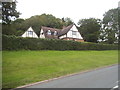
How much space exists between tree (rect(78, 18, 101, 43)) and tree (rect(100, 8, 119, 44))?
2073 mm

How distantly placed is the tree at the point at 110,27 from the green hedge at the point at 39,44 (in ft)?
50.9

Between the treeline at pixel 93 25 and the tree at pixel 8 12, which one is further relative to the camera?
the treeline at pixel 93 25

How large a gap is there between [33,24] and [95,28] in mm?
22174

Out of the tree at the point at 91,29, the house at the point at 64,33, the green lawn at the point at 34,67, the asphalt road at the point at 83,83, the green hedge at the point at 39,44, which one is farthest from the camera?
the tree at the point at 91,29

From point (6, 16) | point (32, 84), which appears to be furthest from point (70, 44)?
point (32, 84)

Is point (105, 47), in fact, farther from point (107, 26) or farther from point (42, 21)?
point (42, 21)

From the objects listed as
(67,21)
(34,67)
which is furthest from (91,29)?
(34,67)

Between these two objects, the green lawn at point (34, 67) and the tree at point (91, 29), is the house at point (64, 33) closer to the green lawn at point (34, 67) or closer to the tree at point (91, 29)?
the tree at point (91, 29)

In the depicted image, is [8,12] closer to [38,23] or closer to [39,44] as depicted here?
[39,44]

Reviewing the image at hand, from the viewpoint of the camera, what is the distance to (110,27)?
55.4 meters

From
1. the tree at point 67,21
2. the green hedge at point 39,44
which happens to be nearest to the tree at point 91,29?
the tree at point 67,21

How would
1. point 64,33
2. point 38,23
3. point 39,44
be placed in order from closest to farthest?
1. point 39,44
2. point 64,33
3. point 38,23

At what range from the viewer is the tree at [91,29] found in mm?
53472

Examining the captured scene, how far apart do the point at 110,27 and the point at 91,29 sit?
259 inches
